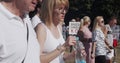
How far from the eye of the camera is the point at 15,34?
8.84 feet

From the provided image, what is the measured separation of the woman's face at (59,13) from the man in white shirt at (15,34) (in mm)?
1129

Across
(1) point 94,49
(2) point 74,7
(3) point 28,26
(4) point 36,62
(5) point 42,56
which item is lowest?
(2) point 74,7

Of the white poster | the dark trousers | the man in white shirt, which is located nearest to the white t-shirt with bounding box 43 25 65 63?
the white poster

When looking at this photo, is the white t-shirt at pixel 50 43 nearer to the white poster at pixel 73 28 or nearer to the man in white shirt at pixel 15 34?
the white poster at pixel 73 28

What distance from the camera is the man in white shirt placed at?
2676mm

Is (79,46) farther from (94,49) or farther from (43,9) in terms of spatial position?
(94,49)

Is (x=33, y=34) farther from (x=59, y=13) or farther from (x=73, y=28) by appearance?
(x=73, y=28)

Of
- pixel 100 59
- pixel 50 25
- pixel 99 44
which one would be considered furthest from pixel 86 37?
pixel 50 25

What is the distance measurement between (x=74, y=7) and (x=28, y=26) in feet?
167

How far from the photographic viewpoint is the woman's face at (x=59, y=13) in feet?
13.2

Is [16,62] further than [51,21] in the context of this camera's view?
No

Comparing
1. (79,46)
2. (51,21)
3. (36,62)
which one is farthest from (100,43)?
(36,62)

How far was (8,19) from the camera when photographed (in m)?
2.71

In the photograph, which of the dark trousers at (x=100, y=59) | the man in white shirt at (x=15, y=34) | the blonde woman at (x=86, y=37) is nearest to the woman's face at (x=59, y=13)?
the man in white shirt at (x=15, y=34)
